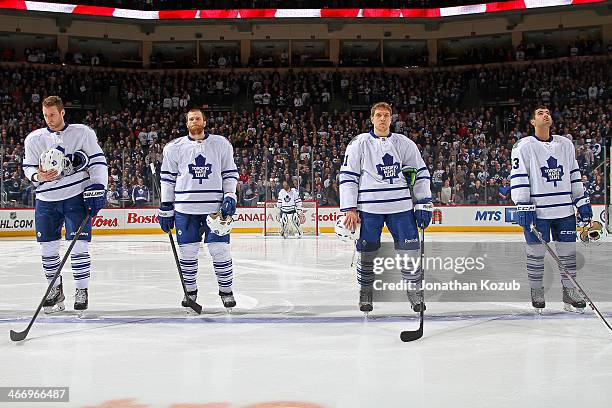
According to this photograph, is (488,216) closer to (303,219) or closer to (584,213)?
(303,219)

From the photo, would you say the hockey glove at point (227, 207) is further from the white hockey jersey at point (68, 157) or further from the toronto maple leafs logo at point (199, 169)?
the white hockey jersey at point (68, 157)

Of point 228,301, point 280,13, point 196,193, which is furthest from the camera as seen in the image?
point 280,13

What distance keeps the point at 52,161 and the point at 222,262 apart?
5.00ft

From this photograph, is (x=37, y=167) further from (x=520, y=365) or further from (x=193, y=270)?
(x=520, y=365)

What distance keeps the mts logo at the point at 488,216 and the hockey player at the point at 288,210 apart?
501cm

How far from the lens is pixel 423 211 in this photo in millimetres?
5316

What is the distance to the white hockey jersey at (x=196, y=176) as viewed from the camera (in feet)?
18.3

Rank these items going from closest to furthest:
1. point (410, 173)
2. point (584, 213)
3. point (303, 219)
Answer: point (410, 173) < point (584, 213) < point (303, 219)

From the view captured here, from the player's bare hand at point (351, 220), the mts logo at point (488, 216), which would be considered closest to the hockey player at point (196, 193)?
the player's bare hand at point (351, 220)

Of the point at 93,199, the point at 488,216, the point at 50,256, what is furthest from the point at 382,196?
the point at 488,216

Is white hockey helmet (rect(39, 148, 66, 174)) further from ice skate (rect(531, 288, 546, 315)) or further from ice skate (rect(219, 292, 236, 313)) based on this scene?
ice skate (rect(531, 288, 546, 315))

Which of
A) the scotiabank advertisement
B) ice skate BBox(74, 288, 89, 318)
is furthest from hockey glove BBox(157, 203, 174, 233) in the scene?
the scotiabank advertisement

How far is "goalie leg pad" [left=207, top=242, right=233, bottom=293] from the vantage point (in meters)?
5.65

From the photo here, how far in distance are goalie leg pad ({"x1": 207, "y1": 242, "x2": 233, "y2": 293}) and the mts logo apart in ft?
47.6
